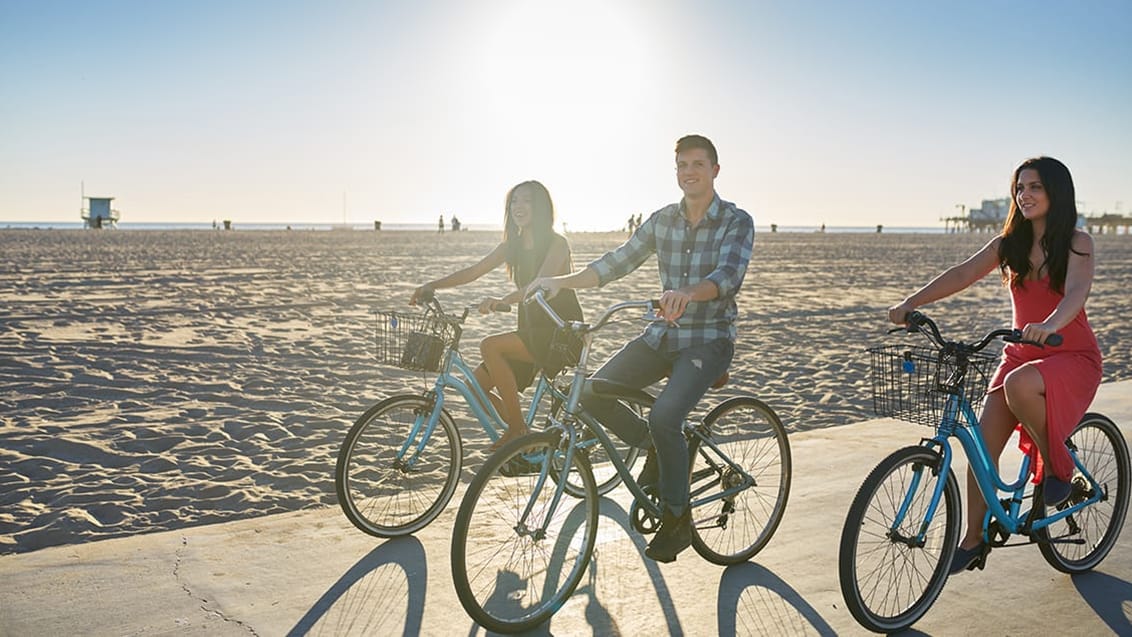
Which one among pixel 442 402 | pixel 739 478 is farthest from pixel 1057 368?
pixel 442 402

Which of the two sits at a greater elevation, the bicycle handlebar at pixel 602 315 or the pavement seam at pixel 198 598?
the bicycle handlebar at pixel 602 315

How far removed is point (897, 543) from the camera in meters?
3.76

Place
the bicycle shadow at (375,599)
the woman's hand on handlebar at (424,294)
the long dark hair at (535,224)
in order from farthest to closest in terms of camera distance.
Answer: the long dark hair at (535,224) < the woman's hand on handlebar at (424,294) < the bicycle shadow at (375,599)

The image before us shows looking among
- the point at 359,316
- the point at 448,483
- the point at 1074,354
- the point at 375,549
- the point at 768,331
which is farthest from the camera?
the point at 359,316

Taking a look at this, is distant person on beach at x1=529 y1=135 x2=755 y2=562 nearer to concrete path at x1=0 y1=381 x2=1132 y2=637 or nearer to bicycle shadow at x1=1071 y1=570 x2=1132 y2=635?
concrete path at x1=0 y1=381 x2=1132 y2=637

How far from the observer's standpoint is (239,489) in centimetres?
588

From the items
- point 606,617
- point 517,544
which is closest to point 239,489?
point 517,544

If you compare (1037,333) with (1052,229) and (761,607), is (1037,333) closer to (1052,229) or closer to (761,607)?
(1052,229)

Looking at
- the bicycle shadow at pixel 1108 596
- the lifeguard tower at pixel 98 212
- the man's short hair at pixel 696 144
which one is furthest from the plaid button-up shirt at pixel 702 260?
the lifeguard tower at pixel 98 212

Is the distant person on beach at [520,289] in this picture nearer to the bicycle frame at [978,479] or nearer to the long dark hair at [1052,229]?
the bicycle frame at [978,479]

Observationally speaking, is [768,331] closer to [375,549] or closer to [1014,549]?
[1014,549]

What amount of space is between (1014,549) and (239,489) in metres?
4.56

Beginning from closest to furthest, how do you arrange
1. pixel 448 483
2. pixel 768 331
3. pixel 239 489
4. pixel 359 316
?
pixel 448 483, pixel 239 489, pixel 768 331, pixel 359 316

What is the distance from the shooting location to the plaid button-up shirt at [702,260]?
416 cm
